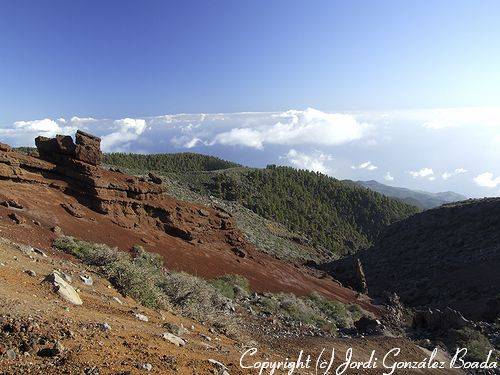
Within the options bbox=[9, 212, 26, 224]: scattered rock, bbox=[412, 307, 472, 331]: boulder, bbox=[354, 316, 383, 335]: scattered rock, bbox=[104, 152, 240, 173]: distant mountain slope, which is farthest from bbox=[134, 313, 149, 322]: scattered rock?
bbox=[104, 152, 240, 173]: distant mountain slope

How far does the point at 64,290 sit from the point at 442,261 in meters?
44.0

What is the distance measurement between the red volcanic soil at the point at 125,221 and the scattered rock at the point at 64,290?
718cm

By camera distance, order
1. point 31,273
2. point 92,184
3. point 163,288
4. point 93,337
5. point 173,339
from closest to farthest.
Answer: point 93,337 → point 173,339 → point 31,273 → point 163,288 → point 92,184

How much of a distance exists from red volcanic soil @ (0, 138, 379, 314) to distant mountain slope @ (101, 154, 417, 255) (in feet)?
153

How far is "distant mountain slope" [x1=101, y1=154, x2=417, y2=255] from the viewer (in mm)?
92062

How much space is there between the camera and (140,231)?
94.9ft

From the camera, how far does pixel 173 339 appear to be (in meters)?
9.48

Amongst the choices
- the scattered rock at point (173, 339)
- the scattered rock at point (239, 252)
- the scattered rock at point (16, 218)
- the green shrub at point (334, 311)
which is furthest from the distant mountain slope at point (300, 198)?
the scattered rock at point (173, 339)

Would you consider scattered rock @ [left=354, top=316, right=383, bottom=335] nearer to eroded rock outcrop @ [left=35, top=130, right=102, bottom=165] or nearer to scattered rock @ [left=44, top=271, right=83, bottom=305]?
scattered rock @ [left=44, top=271, right=83, bottom=305]

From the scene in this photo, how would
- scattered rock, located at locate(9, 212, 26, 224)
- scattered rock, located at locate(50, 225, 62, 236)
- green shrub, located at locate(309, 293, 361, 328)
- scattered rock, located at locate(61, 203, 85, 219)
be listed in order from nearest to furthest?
scattered rock, located at locate(9, 212, 26, 224), scattered rock, located at locate(50, 225, 62, 236), green shrub, located at locate(309, 293, 361, 328), scattered rock, located at locate(61, 203, 85, 219)

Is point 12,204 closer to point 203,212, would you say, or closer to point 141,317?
point 141,317

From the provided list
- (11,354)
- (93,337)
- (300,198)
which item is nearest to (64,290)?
(93,337)

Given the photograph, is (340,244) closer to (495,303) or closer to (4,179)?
(495,303)

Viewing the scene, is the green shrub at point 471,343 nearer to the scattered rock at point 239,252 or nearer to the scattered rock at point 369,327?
the scattered rock at point 369,327
